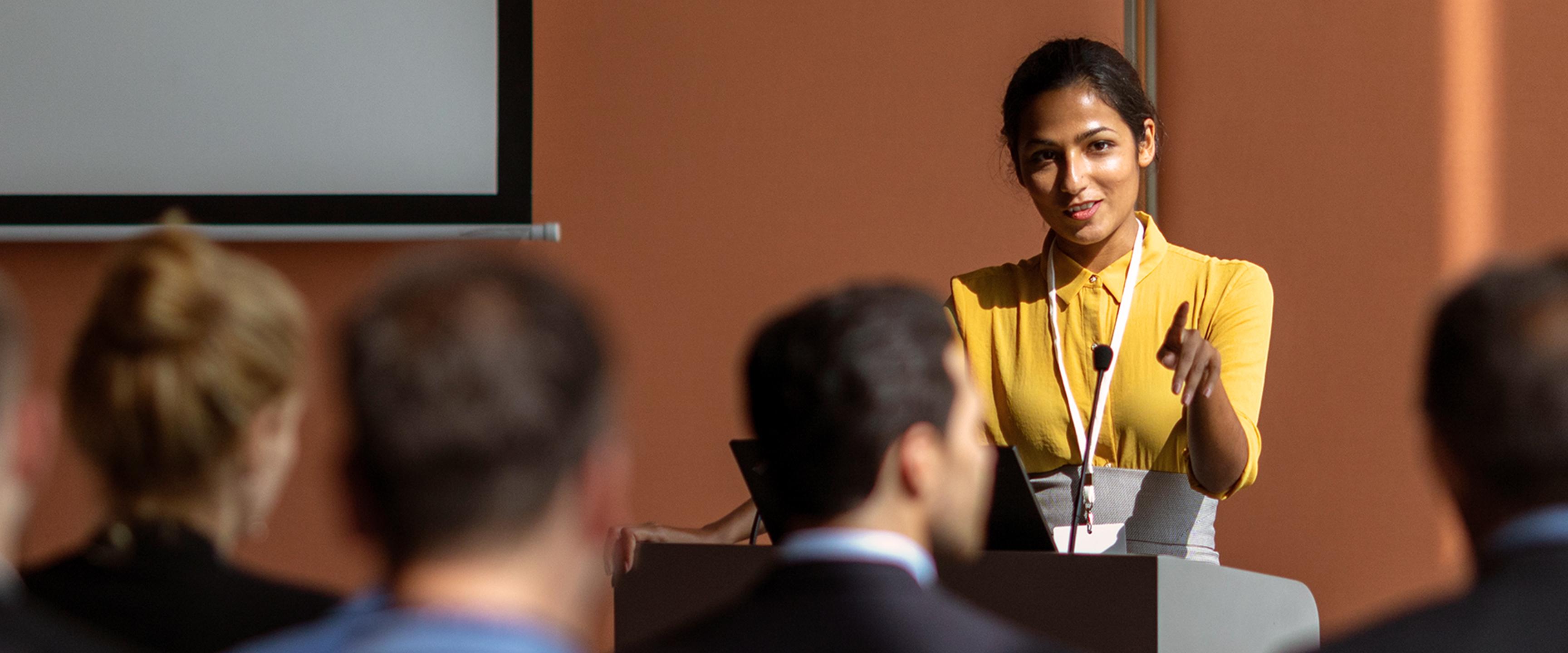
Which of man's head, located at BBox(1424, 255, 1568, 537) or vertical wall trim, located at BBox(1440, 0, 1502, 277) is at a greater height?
vertical wall trim, located at BBox(1440, 0, 1502, 277)

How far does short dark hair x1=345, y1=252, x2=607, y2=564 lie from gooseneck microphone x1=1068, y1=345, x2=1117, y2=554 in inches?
37.9

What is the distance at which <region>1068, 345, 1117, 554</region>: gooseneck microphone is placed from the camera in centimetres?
201

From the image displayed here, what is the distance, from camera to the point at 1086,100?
258cm

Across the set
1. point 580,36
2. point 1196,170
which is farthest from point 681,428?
point 1196,170

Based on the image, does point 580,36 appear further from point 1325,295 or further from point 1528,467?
point 1528,467

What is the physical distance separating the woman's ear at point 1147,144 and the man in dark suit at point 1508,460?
1.59 m

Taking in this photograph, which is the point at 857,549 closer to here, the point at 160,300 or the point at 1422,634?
the point at 1422,634

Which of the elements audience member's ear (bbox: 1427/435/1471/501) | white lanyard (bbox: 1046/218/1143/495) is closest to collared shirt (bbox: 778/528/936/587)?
audience member's ear (bbox: 1427/435/1471/501)

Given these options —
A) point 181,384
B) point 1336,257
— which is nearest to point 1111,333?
point 1336,257

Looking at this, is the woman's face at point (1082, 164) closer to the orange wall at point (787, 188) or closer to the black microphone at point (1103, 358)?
the black microphone at point (1103, 358)

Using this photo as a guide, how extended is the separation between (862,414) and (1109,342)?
4.53 feet

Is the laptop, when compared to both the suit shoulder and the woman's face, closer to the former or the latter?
the suit shoulder

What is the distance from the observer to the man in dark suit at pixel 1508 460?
1.02 m

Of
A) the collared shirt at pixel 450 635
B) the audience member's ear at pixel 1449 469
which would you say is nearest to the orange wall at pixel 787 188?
the audience member's ear at pixel 1449 469
